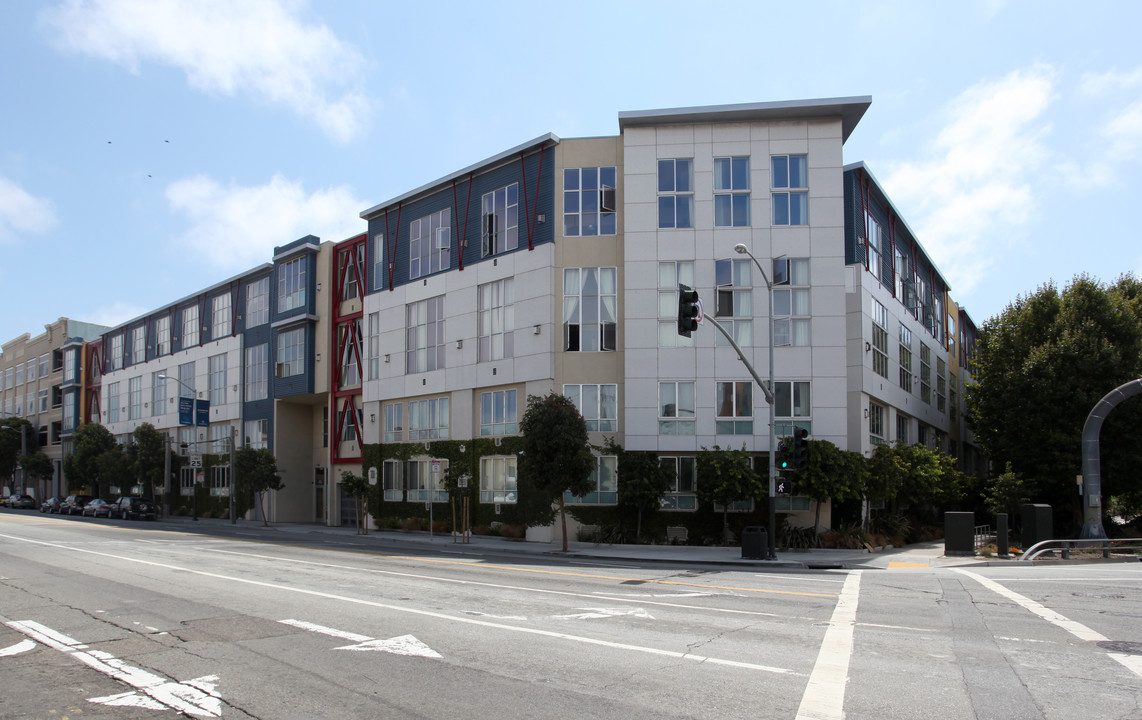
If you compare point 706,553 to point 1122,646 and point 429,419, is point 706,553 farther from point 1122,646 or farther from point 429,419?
point 1122,646

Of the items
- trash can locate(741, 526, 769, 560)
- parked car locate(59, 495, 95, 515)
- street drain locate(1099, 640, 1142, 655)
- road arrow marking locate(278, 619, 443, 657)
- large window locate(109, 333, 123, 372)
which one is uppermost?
large window locate(109, 333, 123, 372)

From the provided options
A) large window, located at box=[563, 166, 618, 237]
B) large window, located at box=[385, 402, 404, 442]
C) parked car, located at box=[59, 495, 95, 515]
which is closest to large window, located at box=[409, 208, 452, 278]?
large window, located at box=[385, 402, 404, 442]

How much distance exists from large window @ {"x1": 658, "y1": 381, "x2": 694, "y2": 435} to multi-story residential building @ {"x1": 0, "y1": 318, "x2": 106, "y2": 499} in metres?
70.0

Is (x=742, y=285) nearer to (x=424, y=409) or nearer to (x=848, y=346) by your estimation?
(x=848, y=346)

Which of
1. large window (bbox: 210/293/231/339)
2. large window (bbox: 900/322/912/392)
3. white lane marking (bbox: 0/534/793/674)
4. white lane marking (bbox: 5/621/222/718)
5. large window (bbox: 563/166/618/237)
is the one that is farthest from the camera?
large window (bbox: 210/293/231/339)

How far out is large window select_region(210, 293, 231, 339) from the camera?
58453mm

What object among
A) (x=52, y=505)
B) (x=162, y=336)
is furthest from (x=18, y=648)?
(x=52, y=505)

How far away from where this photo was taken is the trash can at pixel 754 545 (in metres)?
25.0

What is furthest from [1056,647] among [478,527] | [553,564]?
[478,527]

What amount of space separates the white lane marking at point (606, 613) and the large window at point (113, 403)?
7078 cm

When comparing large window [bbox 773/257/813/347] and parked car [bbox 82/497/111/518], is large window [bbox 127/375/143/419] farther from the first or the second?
large window [bbox 773/257/813/347]

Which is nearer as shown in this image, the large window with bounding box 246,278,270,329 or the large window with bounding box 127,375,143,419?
the large window with bounding box 246,278,270,329

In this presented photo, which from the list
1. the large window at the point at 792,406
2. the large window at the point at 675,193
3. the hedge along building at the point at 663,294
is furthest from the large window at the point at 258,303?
the large window at the point at 792,406

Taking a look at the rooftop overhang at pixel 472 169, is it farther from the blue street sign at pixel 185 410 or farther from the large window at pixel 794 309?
the blue street sign at pixel 185 410
